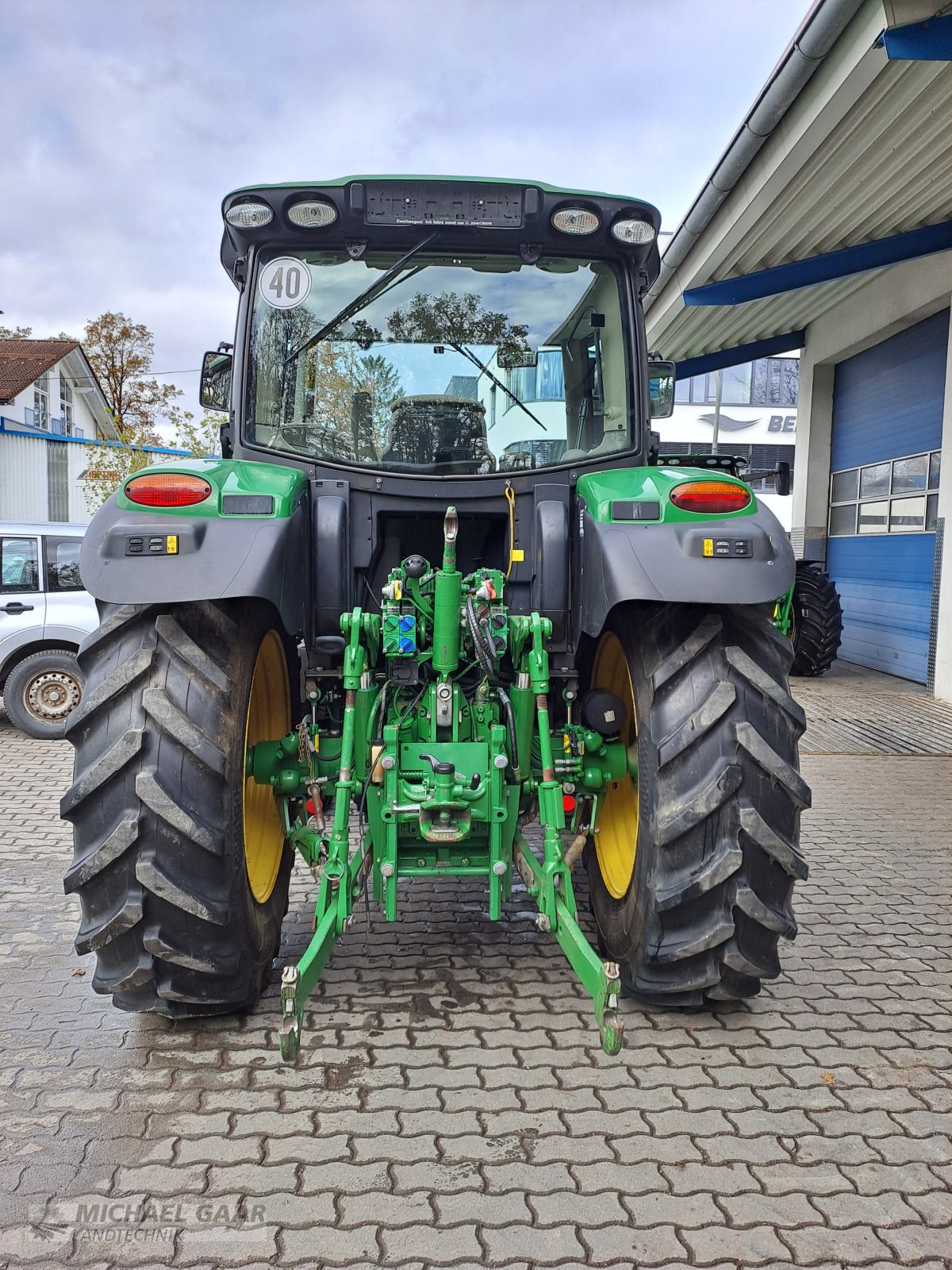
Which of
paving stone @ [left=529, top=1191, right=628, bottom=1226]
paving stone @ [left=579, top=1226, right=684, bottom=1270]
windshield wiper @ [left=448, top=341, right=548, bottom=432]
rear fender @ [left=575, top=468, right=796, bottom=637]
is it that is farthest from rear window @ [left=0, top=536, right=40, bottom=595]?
paving stone @ [left=579, top=1226, right=684, bottom=1270]

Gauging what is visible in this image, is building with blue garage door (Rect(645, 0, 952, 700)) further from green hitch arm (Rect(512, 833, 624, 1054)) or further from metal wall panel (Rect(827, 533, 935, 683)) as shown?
green hitch arm (Rect(512, 833, 624, 1054))

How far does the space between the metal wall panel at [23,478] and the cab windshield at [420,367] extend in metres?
25.0

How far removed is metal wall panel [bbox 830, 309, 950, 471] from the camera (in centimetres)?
1083

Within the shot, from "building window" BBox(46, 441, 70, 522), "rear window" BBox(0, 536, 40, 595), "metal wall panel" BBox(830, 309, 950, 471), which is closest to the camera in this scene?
"rear window" BBox(0, 536, 40, 595)

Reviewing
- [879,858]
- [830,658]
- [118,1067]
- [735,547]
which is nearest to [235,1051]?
[118,1067]

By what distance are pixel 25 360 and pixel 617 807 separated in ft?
106

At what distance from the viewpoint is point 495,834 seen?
315 centimetres

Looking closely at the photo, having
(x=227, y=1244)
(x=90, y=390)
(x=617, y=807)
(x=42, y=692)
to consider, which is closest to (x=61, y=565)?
(x=42, y=692)

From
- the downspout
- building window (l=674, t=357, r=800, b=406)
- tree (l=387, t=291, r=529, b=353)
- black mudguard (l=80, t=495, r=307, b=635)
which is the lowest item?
black mudguard (l=80, t=495, r=307, b=635)

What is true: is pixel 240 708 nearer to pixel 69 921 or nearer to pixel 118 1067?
pixel 118 1067

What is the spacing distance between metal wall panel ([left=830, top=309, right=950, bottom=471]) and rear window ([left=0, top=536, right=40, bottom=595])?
30.5 ft

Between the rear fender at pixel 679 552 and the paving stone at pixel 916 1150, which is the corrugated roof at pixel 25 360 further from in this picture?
the paving stone at pixel 916 1150

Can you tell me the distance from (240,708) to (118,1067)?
1098mm

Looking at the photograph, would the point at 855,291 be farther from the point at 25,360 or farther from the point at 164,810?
the point at 25,360
